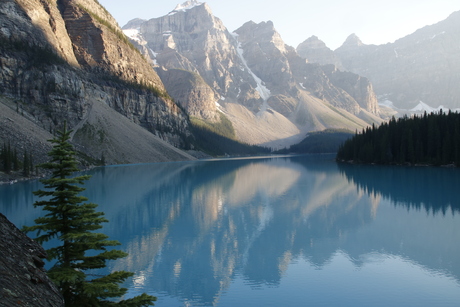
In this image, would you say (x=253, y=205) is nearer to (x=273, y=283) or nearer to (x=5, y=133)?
(x=273, y=283)

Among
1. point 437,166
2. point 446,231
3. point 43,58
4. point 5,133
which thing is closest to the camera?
point 446,231

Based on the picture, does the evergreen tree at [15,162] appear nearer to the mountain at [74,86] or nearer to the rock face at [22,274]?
the mountain at [74,86]

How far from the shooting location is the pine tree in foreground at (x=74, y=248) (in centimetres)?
844

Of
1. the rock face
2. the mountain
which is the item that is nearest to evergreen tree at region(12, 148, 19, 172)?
the mountain

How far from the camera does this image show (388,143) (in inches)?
3664

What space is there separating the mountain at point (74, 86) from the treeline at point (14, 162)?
372 cm

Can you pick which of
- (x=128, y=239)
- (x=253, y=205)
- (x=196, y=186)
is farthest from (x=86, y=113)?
(x=128, y=239)

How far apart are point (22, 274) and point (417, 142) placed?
313ft

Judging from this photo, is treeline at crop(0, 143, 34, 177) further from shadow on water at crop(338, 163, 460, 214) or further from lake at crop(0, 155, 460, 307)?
shadow on water at crop(338, 163, 460, 214)

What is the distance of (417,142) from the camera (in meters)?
86.7

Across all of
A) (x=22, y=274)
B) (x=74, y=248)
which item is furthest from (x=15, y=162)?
(x=22, y=274)

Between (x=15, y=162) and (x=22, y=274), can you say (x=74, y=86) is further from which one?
(x=22, y=274)

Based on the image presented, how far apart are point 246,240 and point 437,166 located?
7565cm

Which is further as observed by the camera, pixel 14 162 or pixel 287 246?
pixel 14 162
